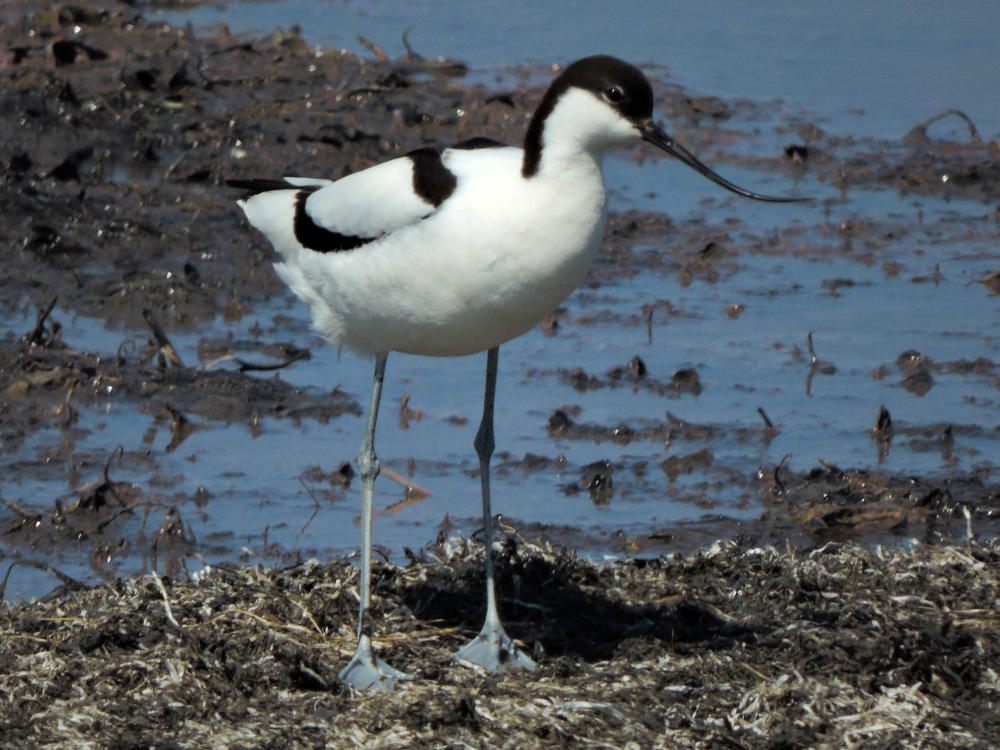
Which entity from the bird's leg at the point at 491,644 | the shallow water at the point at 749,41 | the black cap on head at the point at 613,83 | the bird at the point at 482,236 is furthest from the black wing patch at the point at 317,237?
the shallow water at the point at 749,41

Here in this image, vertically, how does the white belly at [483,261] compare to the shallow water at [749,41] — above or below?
below

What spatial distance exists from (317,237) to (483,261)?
0.70m

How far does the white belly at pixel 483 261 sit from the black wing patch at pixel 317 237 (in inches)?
2.4

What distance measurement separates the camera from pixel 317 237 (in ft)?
13.6

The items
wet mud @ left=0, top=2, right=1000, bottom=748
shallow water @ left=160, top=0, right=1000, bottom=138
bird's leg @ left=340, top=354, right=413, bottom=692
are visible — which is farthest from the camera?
shallow water @ left=160, top=0, right=1000, bottom=138

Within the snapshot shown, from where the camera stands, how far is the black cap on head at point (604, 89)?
362 centimetres

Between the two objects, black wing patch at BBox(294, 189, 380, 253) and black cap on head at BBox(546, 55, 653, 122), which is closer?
black cap on head at BBox(546, 55, 653, 122)

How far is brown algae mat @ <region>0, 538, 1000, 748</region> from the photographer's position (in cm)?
354

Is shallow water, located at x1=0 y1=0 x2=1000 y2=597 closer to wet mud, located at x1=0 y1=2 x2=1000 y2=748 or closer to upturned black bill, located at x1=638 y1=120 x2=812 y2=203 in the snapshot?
wet mud, located at x1=0 y1=2 x2=1000 y2=748

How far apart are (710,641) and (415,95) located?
559 centimetres

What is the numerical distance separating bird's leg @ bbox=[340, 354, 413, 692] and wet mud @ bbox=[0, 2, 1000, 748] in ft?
0.21

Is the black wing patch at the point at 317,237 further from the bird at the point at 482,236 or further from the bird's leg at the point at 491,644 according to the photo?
the bird's leg at the point at 491,644

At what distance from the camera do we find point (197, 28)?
10297mm

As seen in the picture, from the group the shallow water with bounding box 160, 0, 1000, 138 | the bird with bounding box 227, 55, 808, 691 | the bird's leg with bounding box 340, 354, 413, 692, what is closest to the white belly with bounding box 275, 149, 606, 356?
the bird with bounding box 227, 55, 808, 691
